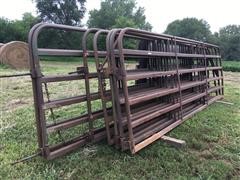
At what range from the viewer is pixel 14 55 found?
11.6 metres

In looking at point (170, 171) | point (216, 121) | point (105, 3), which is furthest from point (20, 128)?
point (105, 3)

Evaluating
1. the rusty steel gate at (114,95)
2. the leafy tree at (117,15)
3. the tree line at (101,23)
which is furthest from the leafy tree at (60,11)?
the rusty steel gate at (114,95)

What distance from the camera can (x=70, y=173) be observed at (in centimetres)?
224

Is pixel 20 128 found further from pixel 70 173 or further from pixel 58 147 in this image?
pixel 70 173

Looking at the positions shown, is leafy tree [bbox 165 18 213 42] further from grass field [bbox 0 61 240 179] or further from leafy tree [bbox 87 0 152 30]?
grass field [bbox 0 61 240 179]

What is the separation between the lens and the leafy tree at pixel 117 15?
121ft

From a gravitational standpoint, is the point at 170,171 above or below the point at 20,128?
below

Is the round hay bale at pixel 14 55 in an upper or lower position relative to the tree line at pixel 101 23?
lower

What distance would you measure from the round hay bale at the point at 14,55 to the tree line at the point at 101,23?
34.9 ft

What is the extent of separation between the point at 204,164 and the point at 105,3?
46.8 metres

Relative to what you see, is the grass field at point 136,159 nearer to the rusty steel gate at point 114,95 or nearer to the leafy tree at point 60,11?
the rusty steel gate at point 114,95

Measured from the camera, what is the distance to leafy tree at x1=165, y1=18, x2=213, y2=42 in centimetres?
5603

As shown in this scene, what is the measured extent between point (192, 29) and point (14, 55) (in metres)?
53.0

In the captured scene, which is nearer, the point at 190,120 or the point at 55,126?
the point at 55,126
